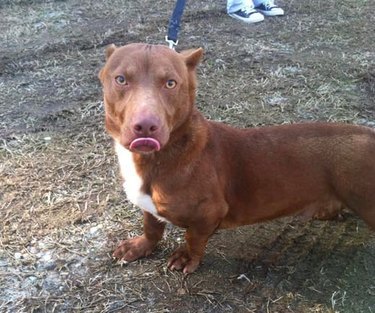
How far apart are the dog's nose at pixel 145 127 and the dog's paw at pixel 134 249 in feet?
3.74

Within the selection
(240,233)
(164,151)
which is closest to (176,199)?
(164,151)

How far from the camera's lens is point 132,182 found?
3.15m

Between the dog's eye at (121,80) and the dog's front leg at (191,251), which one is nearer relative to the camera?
the dog's eye at (121,80)

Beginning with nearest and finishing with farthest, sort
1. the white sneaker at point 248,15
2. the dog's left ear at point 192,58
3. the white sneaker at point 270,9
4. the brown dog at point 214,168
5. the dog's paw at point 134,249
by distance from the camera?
the brown dog at point 214,168 → the dog's left ear at point 192,58 → the dog's paw at point 134,249 → the white sneaker at point 248,15 → the white sneaker at point 270,9

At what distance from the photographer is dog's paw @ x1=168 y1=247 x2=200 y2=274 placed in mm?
3428

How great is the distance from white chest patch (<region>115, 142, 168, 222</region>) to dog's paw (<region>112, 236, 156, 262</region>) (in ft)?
1.36

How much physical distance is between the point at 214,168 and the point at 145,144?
2.10 feet

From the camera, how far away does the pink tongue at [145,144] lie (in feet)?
8.63

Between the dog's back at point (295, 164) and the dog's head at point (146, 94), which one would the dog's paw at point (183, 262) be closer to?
the dog's back at point (295, 164)

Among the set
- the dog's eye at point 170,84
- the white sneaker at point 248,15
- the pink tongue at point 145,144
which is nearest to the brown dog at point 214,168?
the dog's eye at point 170,84

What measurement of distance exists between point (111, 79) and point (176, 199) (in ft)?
2.38

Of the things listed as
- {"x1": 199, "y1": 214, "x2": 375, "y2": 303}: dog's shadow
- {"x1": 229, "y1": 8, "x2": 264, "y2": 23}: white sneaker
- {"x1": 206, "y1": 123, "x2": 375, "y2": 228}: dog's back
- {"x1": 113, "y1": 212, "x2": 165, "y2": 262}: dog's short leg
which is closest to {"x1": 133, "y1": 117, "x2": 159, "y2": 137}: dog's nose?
{"x1": 206, "y1": 123, "x2": 375, "y2": 228}: dog's back

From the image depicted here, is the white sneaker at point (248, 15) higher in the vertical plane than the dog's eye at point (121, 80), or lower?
lower

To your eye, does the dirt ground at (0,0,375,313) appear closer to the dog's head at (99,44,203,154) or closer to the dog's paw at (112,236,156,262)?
the dog's paw at (112,236,156,262)
